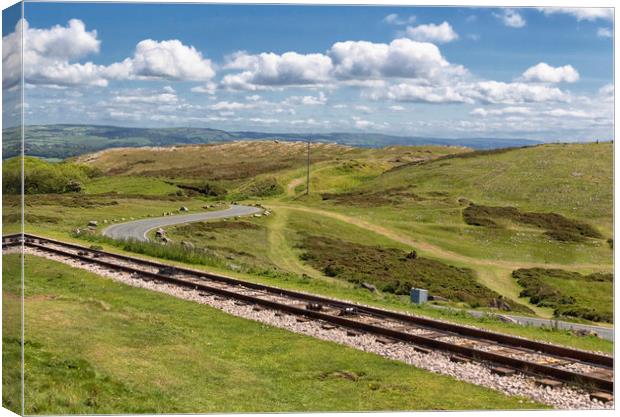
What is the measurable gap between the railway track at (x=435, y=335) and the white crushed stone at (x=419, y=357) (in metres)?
0.19

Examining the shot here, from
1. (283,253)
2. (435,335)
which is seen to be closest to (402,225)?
(283,253)

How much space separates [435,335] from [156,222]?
39.1 meters

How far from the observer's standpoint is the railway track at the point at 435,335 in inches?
500

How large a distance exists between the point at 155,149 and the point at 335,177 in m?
42.5

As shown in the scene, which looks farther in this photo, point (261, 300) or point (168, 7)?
point (261, 300)

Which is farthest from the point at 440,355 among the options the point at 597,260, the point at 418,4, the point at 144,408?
the point at 597,260

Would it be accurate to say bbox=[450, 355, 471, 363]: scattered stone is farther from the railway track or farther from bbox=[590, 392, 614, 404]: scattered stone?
bbox=[590, 392, 614, 404]: scattered stone

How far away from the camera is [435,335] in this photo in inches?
621

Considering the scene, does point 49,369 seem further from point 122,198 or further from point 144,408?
point 122,198

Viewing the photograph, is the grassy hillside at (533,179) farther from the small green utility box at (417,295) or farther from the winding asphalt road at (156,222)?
the small green utility box at (417,295)

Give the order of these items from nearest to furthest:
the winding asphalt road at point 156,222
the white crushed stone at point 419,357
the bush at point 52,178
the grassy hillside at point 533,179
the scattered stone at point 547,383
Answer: the white crushed stone at point 419,357, the scattered stone at point 547,383, the winding asphalt road at point 156,222, the bush at point 52,178, the grassy hillside at point 533,179

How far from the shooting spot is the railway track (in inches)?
500

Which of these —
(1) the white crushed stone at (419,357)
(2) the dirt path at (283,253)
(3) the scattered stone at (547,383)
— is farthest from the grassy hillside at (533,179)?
(3) the scattered stone at (547,383)

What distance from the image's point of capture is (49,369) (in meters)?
12.2
